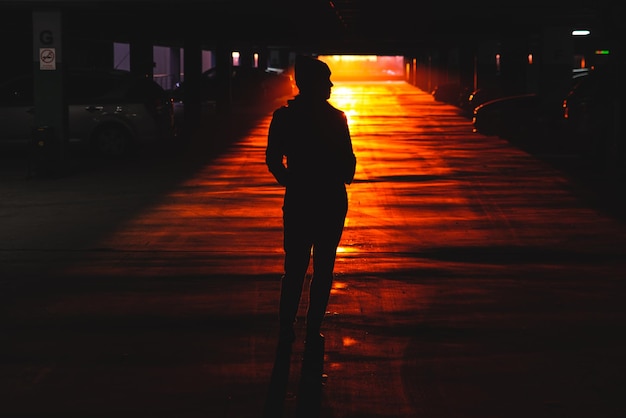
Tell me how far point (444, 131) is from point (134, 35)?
15223 millimetres

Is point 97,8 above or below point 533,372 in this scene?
above

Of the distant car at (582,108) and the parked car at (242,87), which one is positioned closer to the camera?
the distant car at (582,108)

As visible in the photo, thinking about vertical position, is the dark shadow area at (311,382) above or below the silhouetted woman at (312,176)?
below

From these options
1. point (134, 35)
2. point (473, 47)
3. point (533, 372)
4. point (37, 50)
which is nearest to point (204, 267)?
point (533, 372)

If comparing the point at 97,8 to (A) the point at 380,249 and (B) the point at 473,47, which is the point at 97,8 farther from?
(B) the point at 473,47

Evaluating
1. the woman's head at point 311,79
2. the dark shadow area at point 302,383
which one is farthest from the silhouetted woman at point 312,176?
the dark shadow area at point 302,383

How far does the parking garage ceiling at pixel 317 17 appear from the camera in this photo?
24.0m

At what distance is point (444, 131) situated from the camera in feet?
113

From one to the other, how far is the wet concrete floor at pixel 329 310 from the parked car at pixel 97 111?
539cm

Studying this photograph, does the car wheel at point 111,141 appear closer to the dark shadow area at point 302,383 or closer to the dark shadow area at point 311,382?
the dark shadow area at point 302,383

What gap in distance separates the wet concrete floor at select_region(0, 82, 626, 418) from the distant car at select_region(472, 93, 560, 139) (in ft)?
45.1

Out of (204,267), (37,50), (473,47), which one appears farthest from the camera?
(473,47)

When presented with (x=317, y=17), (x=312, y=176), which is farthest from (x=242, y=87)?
(x=312, y=176)

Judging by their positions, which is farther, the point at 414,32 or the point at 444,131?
the point at 414,32
